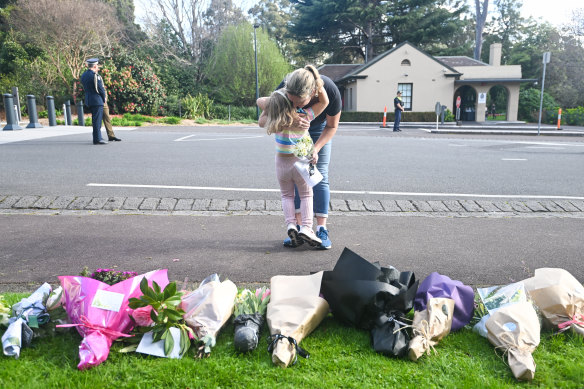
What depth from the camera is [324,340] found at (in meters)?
2.69

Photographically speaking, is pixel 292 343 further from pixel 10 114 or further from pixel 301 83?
pixel 10 114

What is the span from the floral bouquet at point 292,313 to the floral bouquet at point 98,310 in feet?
2.38

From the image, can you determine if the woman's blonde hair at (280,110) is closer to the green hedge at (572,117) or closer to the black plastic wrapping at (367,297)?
the black plastic wrapping at (367,297)

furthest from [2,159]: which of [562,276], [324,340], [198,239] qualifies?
[562,276]

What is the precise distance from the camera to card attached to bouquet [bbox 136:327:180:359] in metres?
2.46

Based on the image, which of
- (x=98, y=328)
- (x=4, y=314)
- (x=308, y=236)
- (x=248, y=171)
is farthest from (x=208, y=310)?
(x=248, y=171)

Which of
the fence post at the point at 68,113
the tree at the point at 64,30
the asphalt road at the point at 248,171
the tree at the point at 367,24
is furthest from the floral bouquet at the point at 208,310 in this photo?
the tree at the point at 367,24

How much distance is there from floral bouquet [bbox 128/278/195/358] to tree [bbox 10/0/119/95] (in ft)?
92.6

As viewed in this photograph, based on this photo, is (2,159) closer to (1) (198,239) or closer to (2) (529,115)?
(1) (198,239)

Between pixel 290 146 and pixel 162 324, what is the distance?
6.49ft

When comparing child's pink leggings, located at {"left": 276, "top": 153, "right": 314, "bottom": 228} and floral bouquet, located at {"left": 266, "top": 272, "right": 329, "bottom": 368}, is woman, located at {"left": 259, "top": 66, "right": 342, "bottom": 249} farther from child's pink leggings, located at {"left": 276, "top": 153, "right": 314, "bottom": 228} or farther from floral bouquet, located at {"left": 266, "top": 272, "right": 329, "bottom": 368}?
floral bouquet, located at {"left": 266, "top": 272, "right": 329, "bottom": 368}

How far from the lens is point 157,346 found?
99.1 inches

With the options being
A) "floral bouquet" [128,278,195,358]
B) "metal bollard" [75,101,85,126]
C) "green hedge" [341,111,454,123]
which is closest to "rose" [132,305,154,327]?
"floral bouquet" [128,278,195,358]

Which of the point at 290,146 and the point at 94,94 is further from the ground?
the point at 94,94
